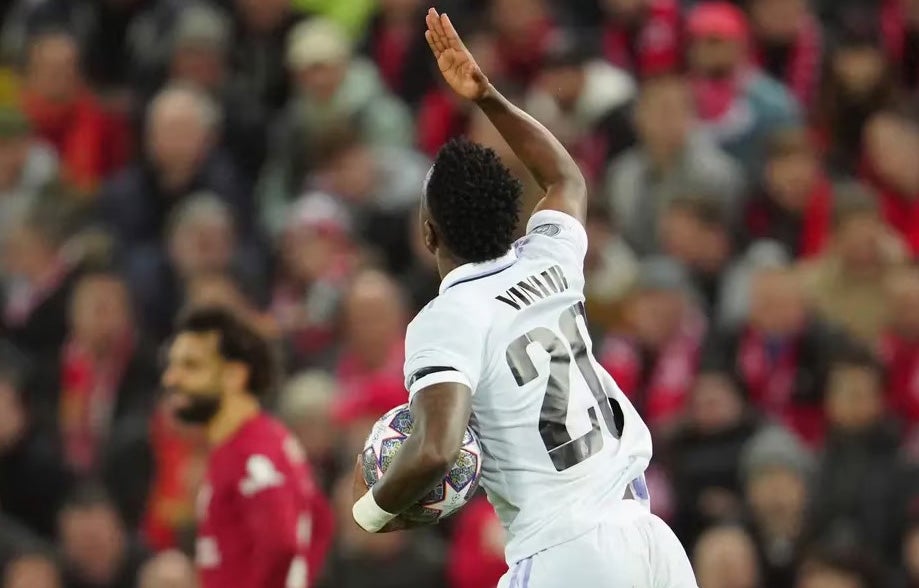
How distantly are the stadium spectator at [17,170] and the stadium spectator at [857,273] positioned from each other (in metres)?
4.64

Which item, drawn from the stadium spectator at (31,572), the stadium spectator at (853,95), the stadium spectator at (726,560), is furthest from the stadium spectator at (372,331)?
the stadium spectator at (853,95)

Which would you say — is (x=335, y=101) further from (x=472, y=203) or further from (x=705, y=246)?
(x=472, y=203)

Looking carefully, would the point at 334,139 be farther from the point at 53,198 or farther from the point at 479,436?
the point at 479,436

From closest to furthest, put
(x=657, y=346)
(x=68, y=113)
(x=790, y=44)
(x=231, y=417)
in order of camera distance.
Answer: (x=231, y=417), (x=657, y=346), (x=790, y=44), (x=68, y=113)

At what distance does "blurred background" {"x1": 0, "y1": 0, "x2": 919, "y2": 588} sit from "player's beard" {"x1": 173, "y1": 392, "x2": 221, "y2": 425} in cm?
106

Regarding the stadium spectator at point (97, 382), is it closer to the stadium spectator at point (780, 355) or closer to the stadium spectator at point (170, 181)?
the stadium spectator at point (170, 181)

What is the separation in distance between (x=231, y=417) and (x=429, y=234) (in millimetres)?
2275

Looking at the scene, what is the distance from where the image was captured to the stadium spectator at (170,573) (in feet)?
27.8

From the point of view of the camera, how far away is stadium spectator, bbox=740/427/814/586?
27.8 ft

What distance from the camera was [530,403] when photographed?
4797 millimetres

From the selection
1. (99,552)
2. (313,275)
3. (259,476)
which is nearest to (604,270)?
(313,275)

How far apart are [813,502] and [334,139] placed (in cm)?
374

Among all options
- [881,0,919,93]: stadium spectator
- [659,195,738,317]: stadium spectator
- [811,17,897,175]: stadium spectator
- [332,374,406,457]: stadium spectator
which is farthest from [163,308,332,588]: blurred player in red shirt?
[881,0,919,93]: stadium spectator

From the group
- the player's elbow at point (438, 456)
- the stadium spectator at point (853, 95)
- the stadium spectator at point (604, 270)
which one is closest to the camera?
the player's elbow at point (438, 456)
